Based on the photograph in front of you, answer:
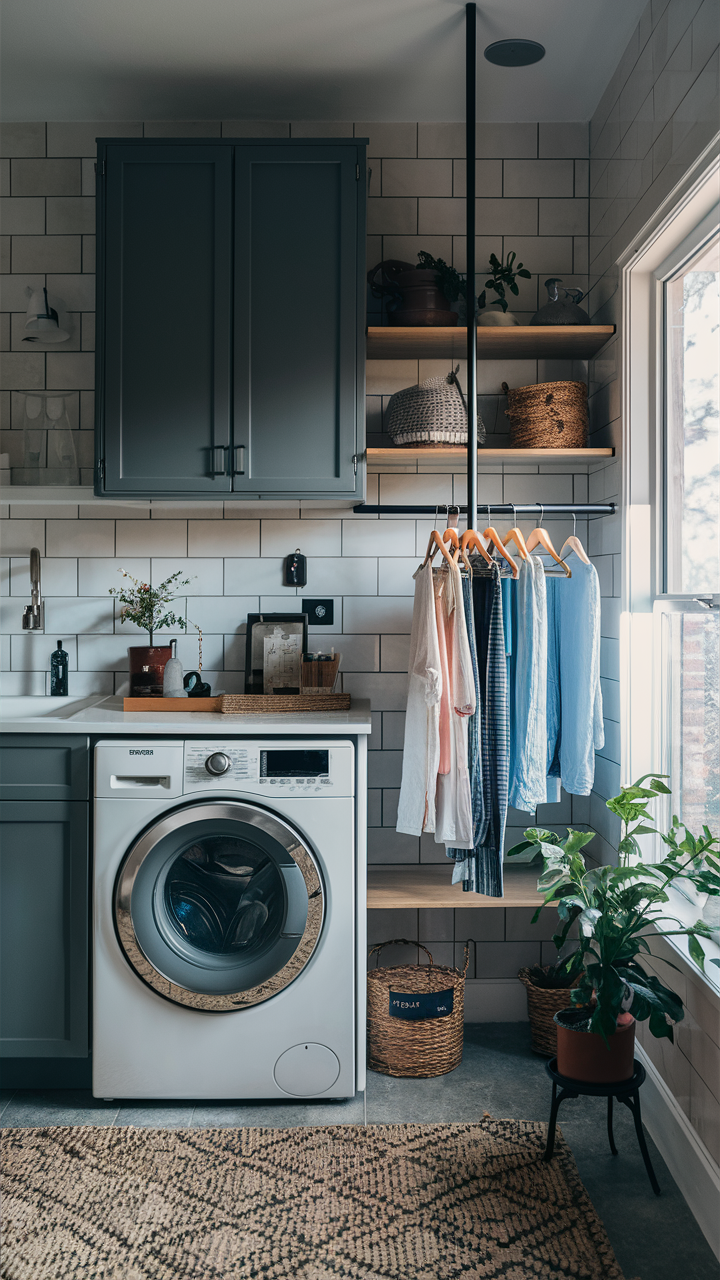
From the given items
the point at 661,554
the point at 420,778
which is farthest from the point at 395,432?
the point at 420,778

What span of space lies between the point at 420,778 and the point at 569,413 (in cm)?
120

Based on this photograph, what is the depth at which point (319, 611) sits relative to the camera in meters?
2.87

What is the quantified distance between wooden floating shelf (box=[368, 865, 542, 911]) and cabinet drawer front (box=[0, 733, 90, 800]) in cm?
87

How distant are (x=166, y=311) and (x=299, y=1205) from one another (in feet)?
7.58

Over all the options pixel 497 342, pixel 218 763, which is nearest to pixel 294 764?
pixel 218 763

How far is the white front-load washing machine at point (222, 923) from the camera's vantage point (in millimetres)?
2254

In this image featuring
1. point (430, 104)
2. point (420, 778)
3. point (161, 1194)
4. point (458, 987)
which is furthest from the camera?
point (430, 104)

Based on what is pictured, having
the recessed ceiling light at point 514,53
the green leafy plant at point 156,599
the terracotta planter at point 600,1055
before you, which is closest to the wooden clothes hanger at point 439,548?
the green leafy plant at point 156,599

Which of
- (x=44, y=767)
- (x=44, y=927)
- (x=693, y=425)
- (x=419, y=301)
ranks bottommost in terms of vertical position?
(x=44, y=927)

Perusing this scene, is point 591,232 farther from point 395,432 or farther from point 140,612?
point 140,612

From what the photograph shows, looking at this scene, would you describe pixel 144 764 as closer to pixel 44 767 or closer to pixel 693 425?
pixel 44 767

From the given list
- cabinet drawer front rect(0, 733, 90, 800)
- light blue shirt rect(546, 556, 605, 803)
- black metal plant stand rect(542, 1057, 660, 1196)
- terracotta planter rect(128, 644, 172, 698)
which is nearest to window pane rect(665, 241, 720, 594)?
light blue shirt rect(546, 556, 605, 803)

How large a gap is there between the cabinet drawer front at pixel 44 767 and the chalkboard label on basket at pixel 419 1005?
3.43 ft

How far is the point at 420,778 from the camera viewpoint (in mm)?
2162
